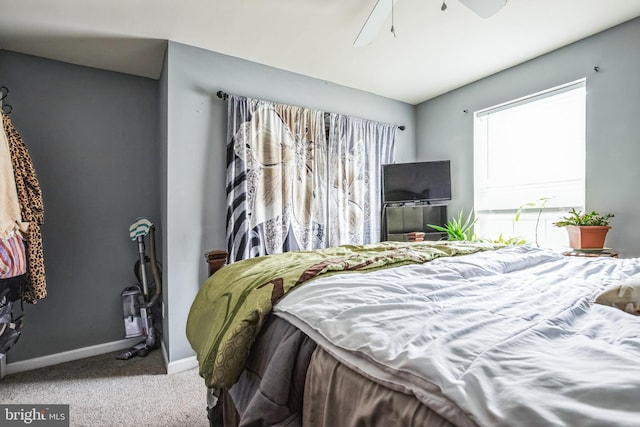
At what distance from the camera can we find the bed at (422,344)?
1.49 ft

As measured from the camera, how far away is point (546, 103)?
9.19 ft

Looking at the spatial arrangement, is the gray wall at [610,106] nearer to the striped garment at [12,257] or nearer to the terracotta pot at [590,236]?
the terracotta pot at [590,236]

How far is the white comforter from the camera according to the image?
43cm

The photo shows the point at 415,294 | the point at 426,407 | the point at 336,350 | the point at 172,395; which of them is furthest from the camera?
the point at 172,395

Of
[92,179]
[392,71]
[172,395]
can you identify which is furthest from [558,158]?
[92,179]

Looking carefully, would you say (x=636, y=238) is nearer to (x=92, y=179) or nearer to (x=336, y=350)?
(x=336, y=350)

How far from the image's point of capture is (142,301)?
2.64m

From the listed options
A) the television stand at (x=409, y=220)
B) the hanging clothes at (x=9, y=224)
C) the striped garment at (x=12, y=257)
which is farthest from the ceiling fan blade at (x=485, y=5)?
the striped garment at (x=12, y=257)

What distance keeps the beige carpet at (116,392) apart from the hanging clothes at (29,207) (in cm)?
60

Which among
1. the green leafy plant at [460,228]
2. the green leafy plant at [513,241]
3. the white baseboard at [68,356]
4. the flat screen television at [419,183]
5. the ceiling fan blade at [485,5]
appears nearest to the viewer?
the ceiling fan blade at [485,5]

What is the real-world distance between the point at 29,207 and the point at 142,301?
1056 mm

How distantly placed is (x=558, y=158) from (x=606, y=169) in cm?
39

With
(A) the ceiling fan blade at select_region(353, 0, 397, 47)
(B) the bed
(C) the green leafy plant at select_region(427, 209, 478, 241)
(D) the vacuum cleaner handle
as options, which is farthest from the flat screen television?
(D) the vacuum cleaner handle

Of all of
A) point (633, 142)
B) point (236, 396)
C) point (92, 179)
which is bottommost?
point (236, 396)
